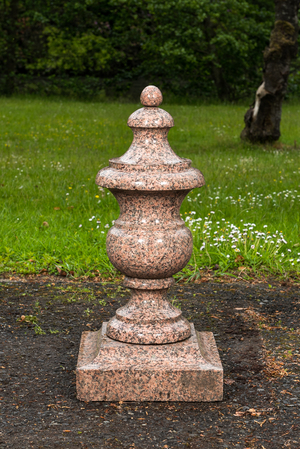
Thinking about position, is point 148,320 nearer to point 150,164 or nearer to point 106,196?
point 150,164

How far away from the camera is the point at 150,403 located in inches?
124

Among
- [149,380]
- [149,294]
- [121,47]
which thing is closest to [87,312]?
[149,294]

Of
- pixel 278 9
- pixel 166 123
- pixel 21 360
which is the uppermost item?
pixel 278 9

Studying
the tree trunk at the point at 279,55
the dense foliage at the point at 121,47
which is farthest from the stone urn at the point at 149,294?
the dense foliage at the point at 121,47

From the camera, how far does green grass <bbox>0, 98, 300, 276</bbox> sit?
5.40 metres

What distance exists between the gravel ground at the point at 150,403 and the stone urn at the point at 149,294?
0.35 feet

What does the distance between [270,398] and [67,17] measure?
863 inches

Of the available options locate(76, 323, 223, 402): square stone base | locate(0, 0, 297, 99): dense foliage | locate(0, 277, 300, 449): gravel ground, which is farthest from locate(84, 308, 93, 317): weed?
locate(0, 0, 297, 99): dense foliage

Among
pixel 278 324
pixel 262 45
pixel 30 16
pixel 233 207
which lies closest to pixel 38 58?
pixel 30 16

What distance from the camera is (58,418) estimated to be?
2.91 metres

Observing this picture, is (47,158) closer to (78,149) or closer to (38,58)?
(78,149)

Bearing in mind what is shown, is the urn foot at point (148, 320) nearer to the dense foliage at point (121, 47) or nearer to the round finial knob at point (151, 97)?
the round finial knob at point (151, 97)

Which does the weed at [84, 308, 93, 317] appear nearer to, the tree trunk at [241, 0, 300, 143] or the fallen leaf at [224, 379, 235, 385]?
the fallen leaf at [224, 379, 235, 385]

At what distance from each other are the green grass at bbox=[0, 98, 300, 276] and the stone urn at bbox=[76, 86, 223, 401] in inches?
72.9
